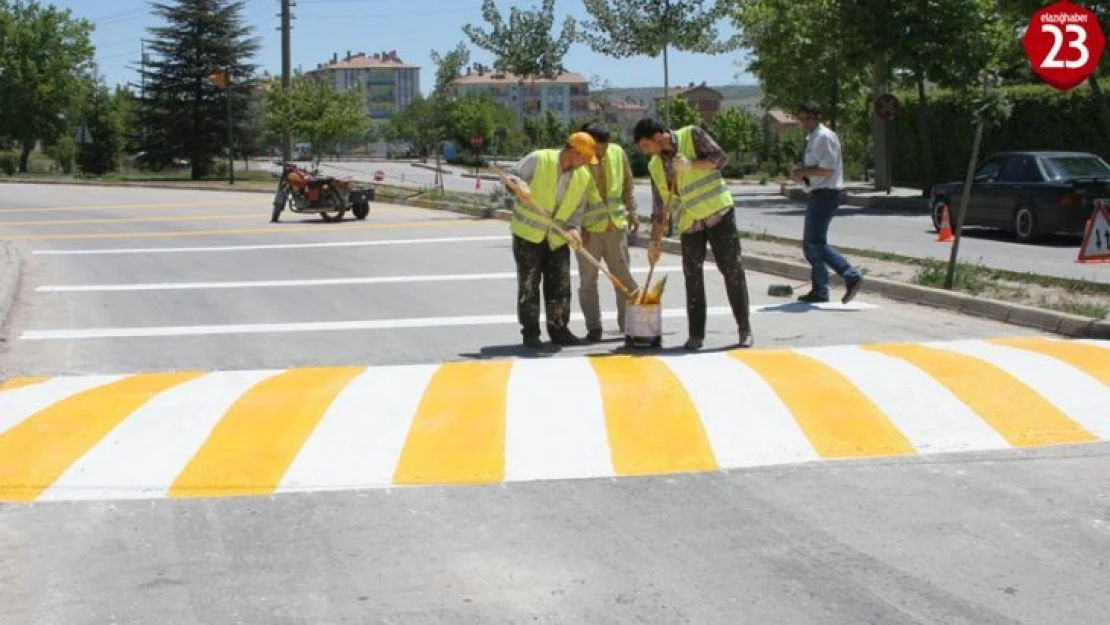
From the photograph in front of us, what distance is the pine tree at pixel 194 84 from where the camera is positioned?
6350 centimetres

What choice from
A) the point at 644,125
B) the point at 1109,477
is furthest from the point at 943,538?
the point at 644,125

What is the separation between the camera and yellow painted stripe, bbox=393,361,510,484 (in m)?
6.51

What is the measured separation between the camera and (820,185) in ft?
39.9

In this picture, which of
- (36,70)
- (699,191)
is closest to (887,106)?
(699,191)

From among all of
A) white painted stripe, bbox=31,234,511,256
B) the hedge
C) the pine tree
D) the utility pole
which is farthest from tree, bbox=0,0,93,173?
white painted stripe, bbox=31,234,511,256

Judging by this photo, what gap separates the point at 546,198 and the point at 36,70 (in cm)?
6687

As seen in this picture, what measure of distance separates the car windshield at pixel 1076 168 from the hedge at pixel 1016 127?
7.21m

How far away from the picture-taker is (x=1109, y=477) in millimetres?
6234

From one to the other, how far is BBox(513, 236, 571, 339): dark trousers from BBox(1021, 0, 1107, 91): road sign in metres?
17.4

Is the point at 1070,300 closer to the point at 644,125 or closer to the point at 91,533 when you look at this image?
the point at 644,125

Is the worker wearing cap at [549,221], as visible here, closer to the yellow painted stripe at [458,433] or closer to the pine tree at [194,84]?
the yellow painted stripe at [458,433]

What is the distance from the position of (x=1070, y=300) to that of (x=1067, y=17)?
16.0m

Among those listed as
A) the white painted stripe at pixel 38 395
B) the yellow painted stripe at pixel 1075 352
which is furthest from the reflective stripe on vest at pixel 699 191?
the white painted stripe at pixel 38 395

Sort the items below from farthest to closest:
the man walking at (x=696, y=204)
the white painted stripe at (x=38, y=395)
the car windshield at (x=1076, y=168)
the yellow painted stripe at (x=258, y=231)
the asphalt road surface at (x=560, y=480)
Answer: the yellow painted stripe at (x=258, y=231)
the car windshield at (x=1076, y=168)
the man walking at (x=696, y=204)
the white painted stripe at (x=38, y=395)
the asphalt road surface at (x=560, y=480)
